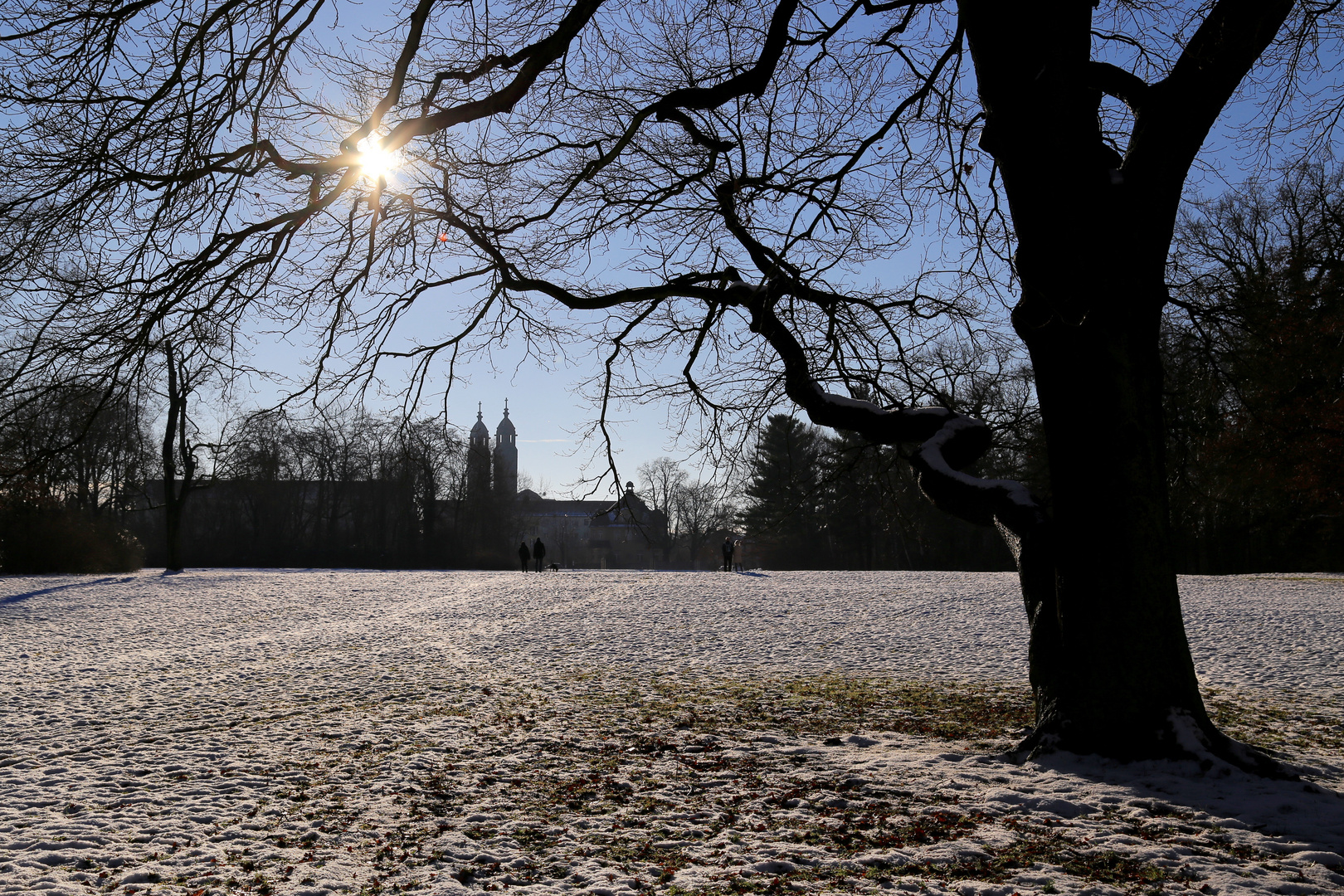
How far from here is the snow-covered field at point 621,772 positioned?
3.94 meters

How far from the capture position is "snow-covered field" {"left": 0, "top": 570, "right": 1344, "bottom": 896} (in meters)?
3.94

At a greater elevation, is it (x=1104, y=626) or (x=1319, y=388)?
(x=1319, y=388)

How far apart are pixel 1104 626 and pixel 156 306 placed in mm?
6920

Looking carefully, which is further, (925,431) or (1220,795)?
(925,431)

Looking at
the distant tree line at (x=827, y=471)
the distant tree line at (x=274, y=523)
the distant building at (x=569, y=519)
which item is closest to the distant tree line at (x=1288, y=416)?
the distant tree line at (x=827, y=471)

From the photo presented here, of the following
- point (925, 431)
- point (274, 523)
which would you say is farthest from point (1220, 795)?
point (274, 523)

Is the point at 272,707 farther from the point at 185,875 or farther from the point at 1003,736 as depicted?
the point at 1003,736

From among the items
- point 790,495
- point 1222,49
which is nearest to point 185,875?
point 790,495

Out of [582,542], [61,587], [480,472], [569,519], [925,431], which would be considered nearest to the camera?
[925,431]

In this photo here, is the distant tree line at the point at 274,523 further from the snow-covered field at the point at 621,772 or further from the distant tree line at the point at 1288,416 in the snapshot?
the distant tree line at the point at 1288,416

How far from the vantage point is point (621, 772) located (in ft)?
19.1

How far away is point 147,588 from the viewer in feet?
68.8

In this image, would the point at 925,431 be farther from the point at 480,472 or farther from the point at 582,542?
the point at 582,542

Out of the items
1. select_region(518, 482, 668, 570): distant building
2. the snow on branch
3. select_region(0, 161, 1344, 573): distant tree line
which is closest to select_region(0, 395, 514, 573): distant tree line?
select_region(0, 161, 1344, 573): distant tree line
